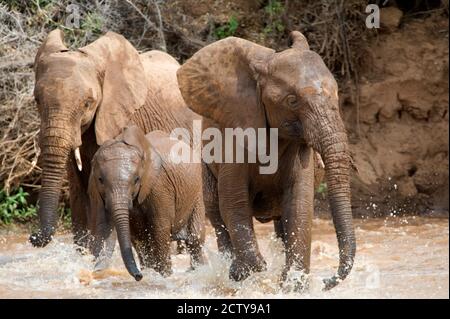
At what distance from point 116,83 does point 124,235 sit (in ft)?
5.45

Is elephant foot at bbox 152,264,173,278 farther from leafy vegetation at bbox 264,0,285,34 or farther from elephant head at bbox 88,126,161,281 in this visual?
leafy vegetation at bbox 264,0,285,34

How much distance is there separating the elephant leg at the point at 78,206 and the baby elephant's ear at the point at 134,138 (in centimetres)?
68

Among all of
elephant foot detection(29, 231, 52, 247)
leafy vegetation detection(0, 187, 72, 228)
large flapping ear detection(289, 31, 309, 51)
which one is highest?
large flapping ear detection(289, 31, 309, 51)

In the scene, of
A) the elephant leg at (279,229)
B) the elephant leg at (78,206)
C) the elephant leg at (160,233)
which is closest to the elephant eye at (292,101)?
the elephant leg at (279,229)

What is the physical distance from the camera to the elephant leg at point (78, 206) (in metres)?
9.27

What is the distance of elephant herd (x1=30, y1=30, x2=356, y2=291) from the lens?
23.5ft

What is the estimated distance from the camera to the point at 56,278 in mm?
9039

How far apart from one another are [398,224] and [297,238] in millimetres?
5025

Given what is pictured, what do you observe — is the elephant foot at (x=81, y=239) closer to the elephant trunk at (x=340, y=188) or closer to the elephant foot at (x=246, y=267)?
the elephant foot at (x=246, y=267)

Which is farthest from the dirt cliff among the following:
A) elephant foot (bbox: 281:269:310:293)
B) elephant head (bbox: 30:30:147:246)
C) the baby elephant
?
elephant foot (bbox: 281:269:310:293)

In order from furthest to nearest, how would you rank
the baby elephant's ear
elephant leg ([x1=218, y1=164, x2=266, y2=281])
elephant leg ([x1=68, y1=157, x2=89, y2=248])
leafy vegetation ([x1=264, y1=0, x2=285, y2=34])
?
1. leafy vegetation ([x1=264, y1=0, x2=285, y2=34])
2. elephant leg ([x1=68, y1=157, x2=89, y2=248])
3. the baby elephant's ear
4. elephant leg ([x1=218, y1=164, x2=266, y2=281])

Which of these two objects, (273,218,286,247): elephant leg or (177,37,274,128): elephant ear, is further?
(273,218,286,247): elephant leg

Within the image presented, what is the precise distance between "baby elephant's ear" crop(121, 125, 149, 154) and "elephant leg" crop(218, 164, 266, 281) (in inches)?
43.1

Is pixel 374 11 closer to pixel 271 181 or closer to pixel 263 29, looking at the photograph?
pixel 263 29
